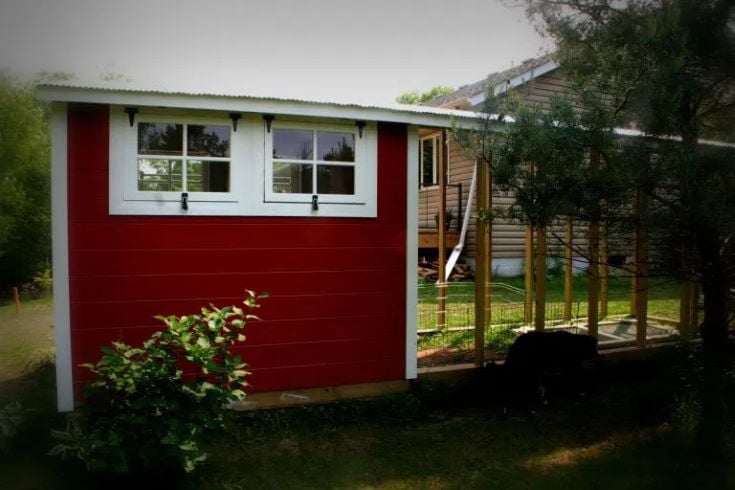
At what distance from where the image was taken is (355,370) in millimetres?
4105

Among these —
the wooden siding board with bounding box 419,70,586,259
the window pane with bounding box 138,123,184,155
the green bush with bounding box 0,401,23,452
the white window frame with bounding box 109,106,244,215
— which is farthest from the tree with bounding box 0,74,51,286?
the wooden siding board with bounding box 419,70,586,259

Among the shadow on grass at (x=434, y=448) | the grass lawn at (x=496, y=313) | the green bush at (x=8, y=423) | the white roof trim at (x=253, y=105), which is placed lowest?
the shadow on grass at (x=434, y=448)

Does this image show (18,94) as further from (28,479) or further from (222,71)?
(28,479)

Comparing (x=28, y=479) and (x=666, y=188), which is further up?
(x=666, y=188)

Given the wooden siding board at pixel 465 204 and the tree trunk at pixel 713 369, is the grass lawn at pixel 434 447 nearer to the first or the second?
the tree trunk at pixel 713 369

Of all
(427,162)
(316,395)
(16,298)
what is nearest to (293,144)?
(316,395)

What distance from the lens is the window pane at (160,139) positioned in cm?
358

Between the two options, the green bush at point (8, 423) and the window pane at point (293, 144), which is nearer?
the green bush at point (8, 423)

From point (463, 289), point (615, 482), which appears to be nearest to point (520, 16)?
point (615, 482)

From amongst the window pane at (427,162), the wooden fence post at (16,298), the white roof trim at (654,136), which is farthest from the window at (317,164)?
the window pane at (427,162)

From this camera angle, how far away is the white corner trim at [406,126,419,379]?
13.8 feet

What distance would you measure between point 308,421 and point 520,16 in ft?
11.2

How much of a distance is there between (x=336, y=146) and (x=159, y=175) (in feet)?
4.42

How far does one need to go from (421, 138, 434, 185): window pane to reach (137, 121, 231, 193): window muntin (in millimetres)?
9295
